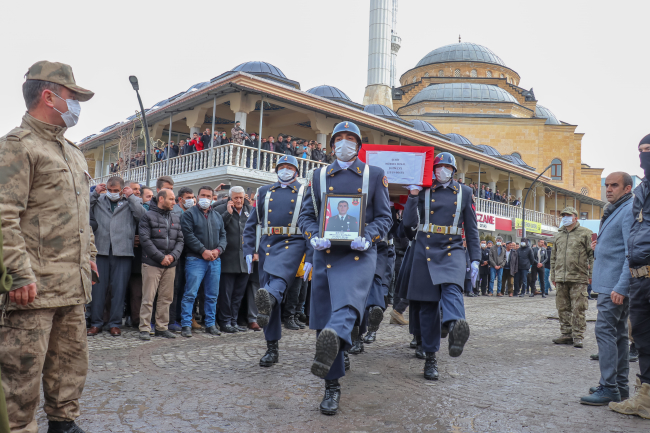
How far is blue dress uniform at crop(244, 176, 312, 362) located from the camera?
5.34 meters

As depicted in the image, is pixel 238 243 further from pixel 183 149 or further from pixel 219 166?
pixel 183 149

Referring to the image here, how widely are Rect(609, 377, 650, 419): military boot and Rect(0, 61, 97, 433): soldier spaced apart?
4.02 m

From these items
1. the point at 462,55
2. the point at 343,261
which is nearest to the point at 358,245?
the point at 343,261

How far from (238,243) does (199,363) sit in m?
2.96

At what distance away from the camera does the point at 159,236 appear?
24.2 ft

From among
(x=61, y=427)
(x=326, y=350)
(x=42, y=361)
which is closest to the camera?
(x=42, y=361)

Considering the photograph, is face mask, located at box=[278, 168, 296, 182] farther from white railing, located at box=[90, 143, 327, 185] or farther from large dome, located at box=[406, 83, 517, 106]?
large dome, located at box=[406, 83, 517, 106]

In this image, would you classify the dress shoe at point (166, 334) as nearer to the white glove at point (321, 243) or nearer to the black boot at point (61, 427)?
the white glove at point (321, 243)

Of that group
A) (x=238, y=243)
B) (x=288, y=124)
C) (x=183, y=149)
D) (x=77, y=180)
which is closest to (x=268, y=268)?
(x=77, y=180)

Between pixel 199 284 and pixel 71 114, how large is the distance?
469cm

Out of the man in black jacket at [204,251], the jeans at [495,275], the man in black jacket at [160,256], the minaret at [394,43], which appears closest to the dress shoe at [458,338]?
the man in black jacket at [204,251]

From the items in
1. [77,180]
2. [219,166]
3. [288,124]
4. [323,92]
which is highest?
[323,92]

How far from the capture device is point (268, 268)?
5383 millimetres

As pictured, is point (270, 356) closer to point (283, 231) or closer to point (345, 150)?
point (283, 231)
